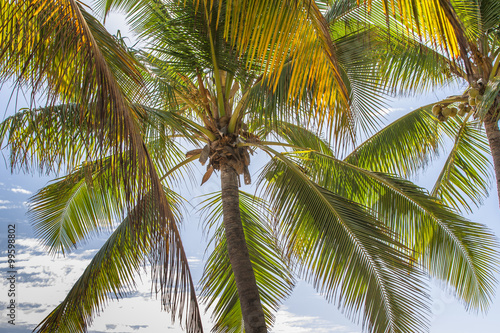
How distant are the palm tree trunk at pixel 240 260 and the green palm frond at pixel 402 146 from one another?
2168 mm

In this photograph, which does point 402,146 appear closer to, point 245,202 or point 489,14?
point 489,14

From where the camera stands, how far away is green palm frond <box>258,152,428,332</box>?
4.39 m

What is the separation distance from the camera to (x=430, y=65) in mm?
5953

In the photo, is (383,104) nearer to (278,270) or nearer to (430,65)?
(430,65)

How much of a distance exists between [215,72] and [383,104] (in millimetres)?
1917

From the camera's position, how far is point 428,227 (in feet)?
17.8

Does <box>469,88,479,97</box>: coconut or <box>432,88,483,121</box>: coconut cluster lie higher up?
<box>469,88,479,97</box>: coconut

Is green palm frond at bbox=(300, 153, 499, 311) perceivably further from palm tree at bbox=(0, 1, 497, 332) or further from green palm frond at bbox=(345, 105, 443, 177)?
green palm frond at bbox=(345, 105, 443, 177)

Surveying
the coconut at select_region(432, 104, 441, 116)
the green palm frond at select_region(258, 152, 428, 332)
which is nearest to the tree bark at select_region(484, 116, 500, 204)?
the coconut at select_region(432, 104, 441, 116)

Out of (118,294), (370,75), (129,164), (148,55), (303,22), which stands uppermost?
(148,55)

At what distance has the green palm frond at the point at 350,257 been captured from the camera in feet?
14.4

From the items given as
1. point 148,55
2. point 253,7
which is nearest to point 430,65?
point 148,55

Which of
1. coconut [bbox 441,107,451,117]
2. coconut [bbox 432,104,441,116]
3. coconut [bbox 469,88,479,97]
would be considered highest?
coconut [bbox 469,88,479,97]

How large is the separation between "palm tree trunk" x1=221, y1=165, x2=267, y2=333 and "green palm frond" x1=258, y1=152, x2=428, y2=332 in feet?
1.47
